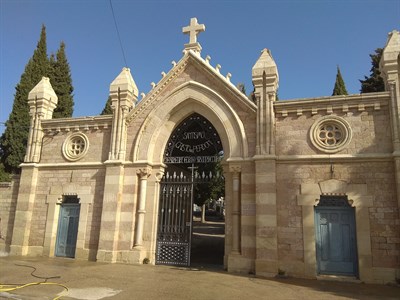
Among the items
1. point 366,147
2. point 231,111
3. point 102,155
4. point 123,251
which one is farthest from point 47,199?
point 366,147

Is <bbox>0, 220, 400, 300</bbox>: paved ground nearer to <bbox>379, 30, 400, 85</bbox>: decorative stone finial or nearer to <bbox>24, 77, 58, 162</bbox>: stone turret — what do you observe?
<bbox>24, 77, 58, 162</bbox>: stone turret

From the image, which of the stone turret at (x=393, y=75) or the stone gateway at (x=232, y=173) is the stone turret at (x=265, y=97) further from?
the stone turret at (x=393, y=75)

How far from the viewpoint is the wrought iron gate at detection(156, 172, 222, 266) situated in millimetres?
10461

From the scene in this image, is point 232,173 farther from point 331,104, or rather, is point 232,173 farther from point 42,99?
point 42,99

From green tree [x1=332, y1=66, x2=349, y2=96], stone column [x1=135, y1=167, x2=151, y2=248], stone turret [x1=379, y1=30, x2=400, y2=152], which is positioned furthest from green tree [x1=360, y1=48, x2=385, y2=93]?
stone column [x1=135, y1=167, x2=151, y2=248]

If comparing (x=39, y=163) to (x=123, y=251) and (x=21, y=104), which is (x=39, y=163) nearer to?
(x=123, y=251)

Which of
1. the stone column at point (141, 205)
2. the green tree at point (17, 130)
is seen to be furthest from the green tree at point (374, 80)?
the green tree at point (17, 130)

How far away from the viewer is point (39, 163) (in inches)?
484

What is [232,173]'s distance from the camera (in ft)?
32.8

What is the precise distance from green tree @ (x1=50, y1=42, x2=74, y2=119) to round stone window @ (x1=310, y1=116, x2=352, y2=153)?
17.4 meters

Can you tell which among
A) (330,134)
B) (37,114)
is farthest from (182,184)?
(37,114)

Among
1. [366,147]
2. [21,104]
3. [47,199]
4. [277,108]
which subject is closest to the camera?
[366,147]

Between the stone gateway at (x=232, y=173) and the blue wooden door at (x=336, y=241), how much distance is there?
0.09 ft

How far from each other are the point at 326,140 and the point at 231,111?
3.01 metres
